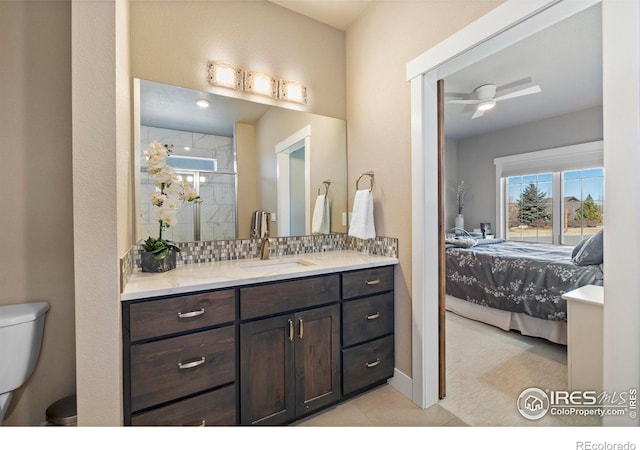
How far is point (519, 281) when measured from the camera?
2773 millimetres

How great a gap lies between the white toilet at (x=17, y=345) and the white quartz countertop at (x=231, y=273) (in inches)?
17.2

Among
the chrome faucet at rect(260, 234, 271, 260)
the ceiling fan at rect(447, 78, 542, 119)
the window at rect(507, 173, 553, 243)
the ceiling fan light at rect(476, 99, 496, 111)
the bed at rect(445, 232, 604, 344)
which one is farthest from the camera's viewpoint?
the window at rect(507, 173, 553, 243)

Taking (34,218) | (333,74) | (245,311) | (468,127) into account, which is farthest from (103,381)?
(468,127)

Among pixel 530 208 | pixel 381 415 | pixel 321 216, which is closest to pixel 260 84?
pixel 321 216

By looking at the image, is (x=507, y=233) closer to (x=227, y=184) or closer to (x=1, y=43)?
(x=227, y=184)

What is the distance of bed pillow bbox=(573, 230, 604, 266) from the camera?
2369mm

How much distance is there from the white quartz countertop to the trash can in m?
0.68

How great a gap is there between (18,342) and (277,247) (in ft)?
4.53

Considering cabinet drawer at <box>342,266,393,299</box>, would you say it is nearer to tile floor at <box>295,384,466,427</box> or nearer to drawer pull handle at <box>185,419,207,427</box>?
tile floor at <box>295,384,466,427</box>

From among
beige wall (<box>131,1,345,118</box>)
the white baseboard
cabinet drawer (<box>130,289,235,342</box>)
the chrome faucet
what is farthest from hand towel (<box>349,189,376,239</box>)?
cabinet drawer (<box>130,289,235,342</box>)

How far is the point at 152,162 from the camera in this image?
5.30 ft

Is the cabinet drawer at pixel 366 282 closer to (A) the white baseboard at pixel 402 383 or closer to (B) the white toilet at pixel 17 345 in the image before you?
(A) the white baseboard at pixel 402 383

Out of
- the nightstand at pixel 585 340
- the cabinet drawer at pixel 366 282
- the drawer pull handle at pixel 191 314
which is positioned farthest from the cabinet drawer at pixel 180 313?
the nightstand at pixel 585 340

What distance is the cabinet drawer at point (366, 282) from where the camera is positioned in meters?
1.75
